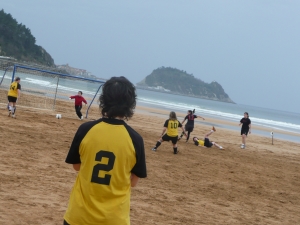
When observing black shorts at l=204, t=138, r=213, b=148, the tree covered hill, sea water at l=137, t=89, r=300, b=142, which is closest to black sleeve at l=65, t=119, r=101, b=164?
black shorts at l=204, t=138, r=213, b=148

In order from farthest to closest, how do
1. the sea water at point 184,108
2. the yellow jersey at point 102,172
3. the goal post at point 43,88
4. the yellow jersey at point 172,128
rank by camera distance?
the sea water at point 184,108 → the goal post at point 43,88 → the yellow jersey at point 172,128 → the yellow jersey at point 102,172

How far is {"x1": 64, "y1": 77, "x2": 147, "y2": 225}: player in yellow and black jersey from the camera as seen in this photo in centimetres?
312

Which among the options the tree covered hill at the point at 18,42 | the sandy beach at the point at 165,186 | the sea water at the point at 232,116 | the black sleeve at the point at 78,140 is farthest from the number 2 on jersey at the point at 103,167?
the tree covered hill at the point at 18,42

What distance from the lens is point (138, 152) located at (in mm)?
3213

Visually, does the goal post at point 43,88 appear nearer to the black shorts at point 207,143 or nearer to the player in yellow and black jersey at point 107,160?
the black shorts at point 207,143

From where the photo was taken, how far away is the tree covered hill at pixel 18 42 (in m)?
105

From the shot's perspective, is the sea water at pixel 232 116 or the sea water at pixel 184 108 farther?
the sea water at pixel 232 116

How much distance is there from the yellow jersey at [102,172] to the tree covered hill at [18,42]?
101617 millimetres

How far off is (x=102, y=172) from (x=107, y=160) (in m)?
0.09

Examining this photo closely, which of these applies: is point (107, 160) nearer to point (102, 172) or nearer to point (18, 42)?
point (102, 172)

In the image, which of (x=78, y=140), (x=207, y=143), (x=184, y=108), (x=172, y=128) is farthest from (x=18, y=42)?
(x=78, y=140)

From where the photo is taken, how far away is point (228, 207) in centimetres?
888

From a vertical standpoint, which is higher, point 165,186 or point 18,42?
point 18,42

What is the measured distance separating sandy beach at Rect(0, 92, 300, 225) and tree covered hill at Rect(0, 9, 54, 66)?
91634 mm
